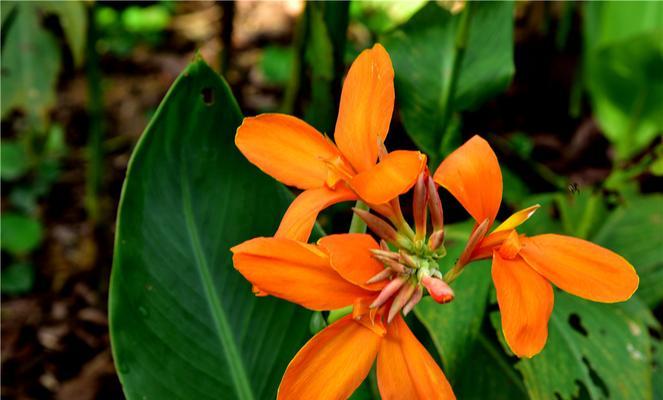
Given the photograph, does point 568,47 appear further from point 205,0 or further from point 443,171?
point 443,171

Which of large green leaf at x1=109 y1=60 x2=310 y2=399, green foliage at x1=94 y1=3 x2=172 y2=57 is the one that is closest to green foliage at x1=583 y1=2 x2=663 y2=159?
large green leaf at x1=109 y1=60 x2=310 y2=399

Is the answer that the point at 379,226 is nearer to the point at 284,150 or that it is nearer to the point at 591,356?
the point at 284,150

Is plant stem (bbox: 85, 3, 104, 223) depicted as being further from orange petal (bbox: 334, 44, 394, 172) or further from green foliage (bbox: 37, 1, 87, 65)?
orange petal (bbox: 334, 44, 394, 172)

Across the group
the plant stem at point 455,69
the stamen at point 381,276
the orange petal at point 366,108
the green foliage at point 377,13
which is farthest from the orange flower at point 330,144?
the green foliage at point 377,13

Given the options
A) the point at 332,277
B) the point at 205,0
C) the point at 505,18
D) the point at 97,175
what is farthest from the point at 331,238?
the point at 205,0

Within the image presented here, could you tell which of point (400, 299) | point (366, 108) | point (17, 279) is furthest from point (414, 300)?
point (17, 279)

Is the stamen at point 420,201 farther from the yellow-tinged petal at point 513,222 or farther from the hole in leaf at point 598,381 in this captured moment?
the hole in leaf at point 598,381
